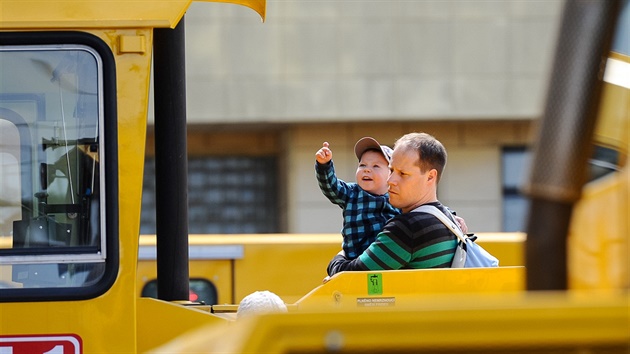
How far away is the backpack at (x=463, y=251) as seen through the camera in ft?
12.2

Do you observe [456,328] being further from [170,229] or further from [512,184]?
[512,184]

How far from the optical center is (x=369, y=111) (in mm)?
15461

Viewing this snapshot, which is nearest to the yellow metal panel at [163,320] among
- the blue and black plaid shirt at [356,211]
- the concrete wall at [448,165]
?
the blue and black plaid shirt at [356,211]

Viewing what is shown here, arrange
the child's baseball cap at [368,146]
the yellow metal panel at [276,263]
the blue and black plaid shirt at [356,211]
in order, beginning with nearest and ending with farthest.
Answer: the blue and black plaid shirt at [356,211] → the child's baseball cap at [368,146] → the yellow metal panel at [276,263]

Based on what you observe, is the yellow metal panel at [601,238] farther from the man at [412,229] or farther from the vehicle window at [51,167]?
the man at [412,229]

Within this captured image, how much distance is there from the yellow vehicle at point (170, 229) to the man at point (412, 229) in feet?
0.43

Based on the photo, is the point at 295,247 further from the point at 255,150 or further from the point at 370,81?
the point at 255,150

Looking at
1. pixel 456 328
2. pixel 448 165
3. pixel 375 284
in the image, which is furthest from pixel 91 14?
pixel 448 165

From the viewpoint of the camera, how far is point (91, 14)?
301 centimetres

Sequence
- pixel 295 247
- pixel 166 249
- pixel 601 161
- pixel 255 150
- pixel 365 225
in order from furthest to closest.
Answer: pixel 255 150
pixel 295 247
pixel 365 225
pixel 166 249
pixel 601 161

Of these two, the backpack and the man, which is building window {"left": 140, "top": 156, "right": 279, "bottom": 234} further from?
the backpack

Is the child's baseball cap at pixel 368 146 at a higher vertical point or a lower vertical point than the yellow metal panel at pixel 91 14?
lower

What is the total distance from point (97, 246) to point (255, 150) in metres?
13.7

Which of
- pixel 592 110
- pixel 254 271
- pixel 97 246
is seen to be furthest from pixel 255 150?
pixel 592 110
